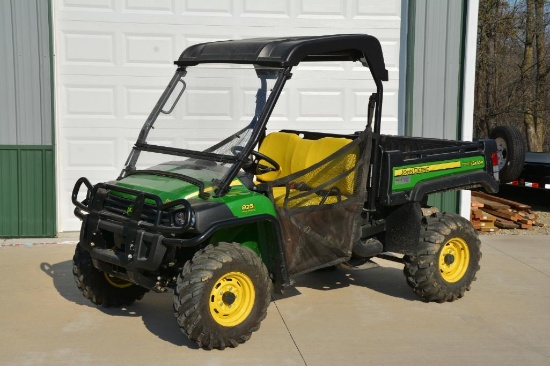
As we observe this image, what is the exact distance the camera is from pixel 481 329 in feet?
21.1

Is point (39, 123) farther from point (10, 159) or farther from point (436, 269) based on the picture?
point (436, 269)

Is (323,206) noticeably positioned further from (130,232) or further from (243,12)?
(243,12)

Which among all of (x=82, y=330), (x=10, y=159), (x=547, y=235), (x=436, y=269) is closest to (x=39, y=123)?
(x=10, y=159)

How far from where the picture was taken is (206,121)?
20.9 ft

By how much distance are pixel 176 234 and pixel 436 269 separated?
2.32 m

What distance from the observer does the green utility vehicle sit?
Result: 5.75 meters

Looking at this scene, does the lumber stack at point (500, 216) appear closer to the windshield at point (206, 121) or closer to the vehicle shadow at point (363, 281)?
the vehicle shadow at point (363, 281)

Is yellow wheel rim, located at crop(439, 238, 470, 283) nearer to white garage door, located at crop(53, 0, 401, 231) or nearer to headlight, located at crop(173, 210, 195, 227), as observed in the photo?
headlight, located at crop(173, 210, 195, 227)

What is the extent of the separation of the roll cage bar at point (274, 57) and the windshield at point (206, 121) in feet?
0.12

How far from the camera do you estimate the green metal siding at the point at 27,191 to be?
30.7ft

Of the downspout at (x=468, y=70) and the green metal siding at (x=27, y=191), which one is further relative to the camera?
the downspout at (x=468, y=70)

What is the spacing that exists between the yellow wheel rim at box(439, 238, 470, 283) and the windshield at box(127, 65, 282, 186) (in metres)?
2.10

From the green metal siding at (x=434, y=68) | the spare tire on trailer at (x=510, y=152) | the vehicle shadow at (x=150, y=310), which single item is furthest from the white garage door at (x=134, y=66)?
the vehicle shadow at (x=150, y=310)

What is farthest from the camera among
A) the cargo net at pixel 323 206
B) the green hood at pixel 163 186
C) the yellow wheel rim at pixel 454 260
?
the yellow wheel rim at pixel 454 260
